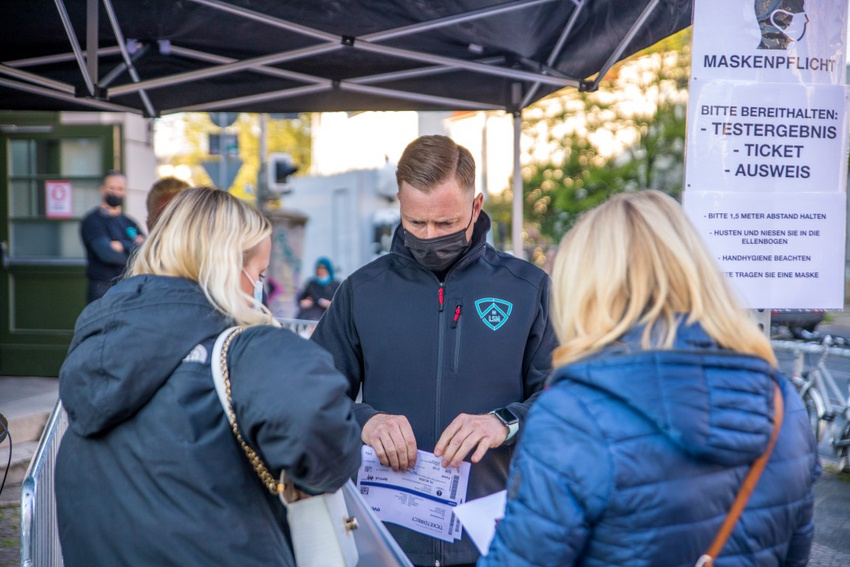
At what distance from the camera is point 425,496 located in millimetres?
2355

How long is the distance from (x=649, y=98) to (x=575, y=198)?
3.64m

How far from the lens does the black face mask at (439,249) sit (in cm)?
256

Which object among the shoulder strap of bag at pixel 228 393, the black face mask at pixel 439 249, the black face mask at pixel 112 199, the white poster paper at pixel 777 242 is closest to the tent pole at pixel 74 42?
the black face mask at pixel 439 249

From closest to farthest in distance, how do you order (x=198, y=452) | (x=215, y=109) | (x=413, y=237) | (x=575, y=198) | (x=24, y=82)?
1. (x=198, y=452)
2. (x=413, y=237)
3. (x=24, y=82)
4. (x=215, y=109)
5. (x=575, y=198)

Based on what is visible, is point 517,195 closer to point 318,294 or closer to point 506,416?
point 506,416

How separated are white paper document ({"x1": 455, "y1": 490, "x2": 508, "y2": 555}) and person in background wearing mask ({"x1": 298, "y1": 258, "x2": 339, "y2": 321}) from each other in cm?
921

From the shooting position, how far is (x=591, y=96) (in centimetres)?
2394

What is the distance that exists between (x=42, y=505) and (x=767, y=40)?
9.73 ft

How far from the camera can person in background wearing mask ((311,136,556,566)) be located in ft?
8.02

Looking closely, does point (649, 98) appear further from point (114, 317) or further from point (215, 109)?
point (114, 317)

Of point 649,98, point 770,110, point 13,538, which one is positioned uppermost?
point 649,98

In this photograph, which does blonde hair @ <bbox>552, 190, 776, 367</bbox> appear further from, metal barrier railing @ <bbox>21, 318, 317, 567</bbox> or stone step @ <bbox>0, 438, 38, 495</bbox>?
stone step @ <bbox>0, 438, 38, 495</bbox>

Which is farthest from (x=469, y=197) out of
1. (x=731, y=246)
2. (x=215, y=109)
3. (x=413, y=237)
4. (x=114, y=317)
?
(x=215, y=109)

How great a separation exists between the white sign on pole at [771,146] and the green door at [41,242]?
732cm
